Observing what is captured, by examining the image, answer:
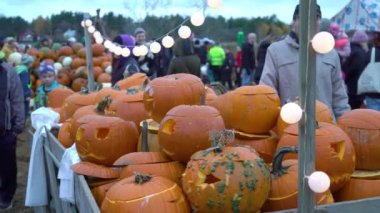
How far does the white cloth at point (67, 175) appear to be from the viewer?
3.08 meters

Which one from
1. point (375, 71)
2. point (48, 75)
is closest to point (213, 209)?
point (375, 71)

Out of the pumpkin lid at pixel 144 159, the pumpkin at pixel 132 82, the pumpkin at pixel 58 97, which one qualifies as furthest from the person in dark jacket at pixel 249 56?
the pumpkin lid at pixel 144 159

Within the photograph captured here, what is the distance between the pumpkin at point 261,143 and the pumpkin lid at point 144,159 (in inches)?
16.9

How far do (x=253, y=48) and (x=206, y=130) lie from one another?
1122cm

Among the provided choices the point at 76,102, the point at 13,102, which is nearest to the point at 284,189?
the point at 76,102

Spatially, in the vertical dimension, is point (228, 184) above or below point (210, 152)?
below

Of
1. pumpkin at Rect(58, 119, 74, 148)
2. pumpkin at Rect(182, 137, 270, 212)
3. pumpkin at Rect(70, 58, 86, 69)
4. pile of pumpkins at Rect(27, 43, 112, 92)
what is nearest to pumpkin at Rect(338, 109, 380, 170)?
pumpkin at Rect(182, 137, 270, 212)

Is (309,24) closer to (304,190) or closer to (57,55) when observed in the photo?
(304,190)

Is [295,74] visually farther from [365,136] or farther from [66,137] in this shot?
[66,137]

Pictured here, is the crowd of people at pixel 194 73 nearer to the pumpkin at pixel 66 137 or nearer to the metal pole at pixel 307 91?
the metal pole at pixel 307 91

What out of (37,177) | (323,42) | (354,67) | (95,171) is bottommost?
(37,177)

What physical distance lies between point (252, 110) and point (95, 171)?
101 cm

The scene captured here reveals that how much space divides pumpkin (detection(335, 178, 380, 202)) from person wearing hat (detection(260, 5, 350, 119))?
52.5 inches

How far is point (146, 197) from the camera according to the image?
218 centimetres
